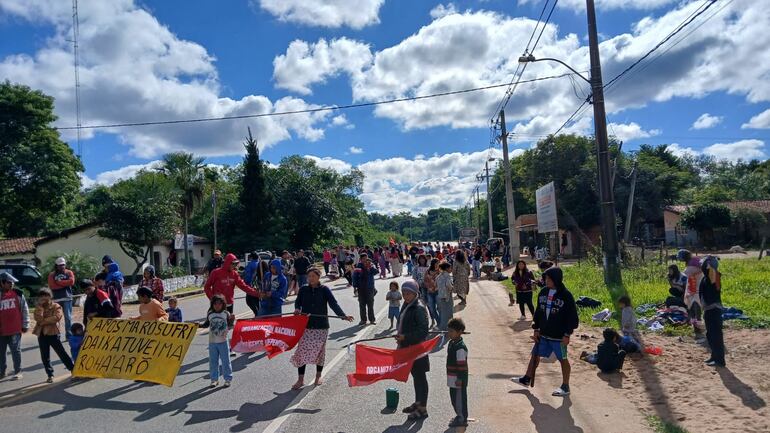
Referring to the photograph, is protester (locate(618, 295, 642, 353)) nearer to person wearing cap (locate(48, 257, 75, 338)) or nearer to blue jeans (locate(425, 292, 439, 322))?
blue jeans (locate(425, 292, 439, 322))

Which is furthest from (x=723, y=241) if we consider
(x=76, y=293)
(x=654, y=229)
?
(x=76, y=293)

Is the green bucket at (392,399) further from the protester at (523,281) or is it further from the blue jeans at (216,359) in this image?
the protester at (523,281)

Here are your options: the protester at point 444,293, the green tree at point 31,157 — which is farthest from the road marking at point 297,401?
the green tree at point 31,157

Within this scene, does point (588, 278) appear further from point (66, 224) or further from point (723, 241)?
point (66, 224)

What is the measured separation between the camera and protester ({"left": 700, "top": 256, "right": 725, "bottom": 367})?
827cm

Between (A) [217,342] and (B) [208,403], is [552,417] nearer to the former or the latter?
(B) [208,403]

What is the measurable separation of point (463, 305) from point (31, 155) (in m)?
27.8

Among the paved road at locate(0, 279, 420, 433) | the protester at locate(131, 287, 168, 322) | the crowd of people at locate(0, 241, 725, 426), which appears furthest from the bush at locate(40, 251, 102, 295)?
the protester at locate(131, 287, 168, 322)

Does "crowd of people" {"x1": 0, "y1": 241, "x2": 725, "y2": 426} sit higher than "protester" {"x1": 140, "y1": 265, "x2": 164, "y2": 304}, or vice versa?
"protester" {"x1": 140, "y1": 265, "x2": 164, "y2": 304}

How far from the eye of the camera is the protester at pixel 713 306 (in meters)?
8.27

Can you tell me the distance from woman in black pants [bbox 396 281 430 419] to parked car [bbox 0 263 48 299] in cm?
2109

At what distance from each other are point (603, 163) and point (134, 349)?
1318cm

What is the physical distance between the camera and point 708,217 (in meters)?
42.6

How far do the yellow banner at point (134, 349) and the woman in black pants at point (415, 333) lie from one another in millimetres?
3079
